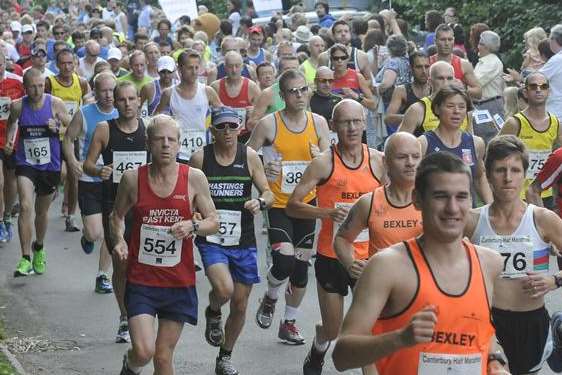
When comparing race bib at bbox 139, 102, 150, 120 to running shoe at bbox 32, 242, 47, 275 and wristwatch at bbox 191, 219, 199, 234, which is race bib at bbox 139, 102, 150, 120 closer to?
running shoe at bbox 32, 242, 47, 275

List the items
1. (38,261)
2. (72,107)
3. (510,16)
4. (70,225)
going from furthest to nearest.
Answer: (510,16) < (72,107) < (70,225) < (38,261)

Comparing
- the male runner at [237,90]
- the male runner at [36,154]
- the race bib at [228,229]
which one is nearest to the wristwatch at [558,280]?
the race bib at [228,229]

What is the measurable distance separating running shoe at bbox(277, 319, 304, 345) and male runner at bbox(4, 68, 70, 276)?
3.81m

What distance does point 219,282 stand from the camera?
880 centimetres

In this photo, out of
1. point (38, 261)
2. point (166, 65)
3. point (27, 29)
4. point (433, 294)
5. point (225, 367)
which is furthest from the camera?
point (27, 29)

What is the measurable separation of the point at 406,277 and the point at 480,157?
4.74 meters

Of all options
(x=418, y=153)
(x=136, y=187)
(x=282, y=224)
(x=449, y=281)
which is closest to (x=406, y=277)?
(x=449, y=281)

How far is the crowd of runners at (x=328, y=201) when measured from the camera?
4.71 m

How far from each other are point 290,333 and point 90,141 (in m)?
2.68

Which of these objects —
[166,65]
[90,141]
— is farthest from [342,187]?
[166,65]

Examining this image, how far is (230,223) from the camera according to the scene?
9.07 m

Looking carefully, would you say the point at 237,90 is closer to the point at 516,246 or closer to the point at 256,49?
the point at 256,49

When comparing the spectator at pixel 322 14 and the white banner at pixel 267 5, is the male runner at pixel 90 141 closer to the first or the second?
the spectator at pixel 322 14

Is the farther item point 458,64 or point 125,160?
point 458,64
